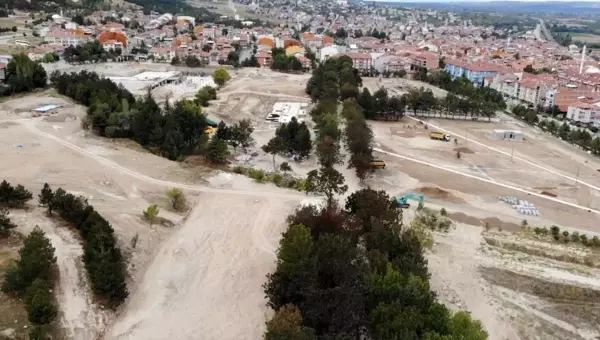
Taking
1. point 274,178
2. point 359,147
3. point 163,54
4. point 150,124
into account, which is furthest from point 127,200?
point 163,54

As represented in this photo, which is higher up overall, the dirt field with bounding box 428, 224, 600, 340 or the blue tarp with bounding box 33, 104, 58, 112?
the blue tarp with bounding box 33, 104, 58, 112

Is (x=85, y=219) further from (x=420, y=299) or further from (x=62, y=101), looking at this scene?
(x=62, y=101)

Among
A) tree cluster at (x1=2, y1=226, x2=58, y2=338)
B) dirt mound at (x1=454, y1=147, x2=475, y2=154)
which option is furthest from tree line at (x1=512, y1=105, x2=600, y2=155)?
tree cluster at (x1=2, y1=226, x2=58, y2=338)

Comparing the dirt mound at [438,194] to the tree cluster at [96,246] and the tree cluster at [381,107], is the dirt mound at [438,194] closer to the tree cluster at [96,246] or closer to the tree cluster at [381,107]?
the tree cluster at [96,246]

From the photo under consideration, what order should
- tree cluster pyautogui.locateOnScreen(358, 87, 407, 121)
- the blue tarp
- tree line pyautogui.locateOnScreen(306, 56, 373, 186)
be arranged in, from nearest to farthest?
tree line pyautogui.locateOnScreen(306, 56, 373, 186) < the blue tarp < tree cluster pyautogui.locateOnScreen(358, 87, 407, 121)

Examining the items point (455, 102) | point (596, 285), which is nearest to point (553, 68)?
point (455, 102)

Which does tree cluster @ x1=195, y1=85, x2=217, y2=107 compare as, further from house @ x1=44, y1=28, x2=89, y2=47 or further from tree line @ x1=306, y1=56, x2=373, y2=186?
house @ x1=44, y1=28, x2=89, y2=47

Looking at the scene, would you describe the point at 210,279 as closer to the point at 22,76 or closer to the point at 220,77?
the point at 22,76

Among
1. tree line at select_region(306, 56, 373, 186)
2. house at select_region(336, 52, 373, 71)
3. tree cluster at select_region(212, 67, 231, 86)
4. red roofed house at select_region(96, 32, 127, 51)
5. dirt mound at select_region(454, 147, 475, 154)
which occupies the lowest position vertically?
dirt mound at select_region(454, 147, 475, 154)

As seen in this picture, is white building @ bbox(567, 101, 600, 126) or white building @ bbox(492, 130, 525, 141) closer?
white building @ bbox(492, 130, 525, 141)
